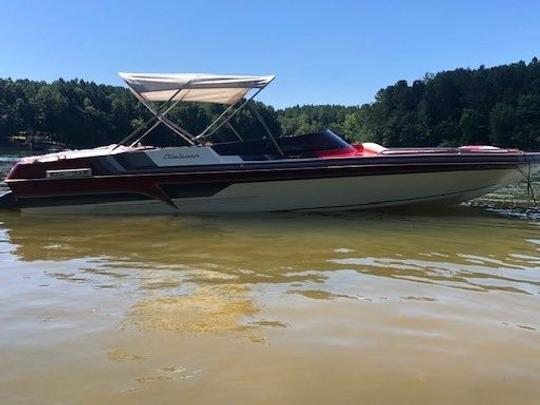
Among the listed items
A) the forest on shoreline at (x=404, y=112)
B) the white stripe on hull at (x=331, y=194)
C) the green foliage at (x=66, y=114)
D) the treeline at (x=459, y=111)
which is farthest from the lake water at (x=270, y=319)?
the green foliage at (x=66, y=114)

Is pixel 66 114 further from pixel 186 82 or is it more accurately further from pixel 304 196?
pixel 304 196

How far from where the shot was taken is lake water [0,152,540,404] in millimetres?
2600

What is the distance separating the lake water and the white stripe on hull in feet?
6.85

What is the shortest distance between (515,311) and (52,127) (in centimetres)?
9021

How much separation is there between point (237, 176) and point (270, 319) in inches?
218

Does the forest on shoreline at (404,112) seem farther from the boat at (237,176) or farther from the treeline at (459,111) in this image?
the boat at (237,176)

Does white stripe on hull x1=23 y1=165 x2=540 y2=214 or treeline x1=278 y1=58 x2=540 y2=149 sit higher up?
treeline x1=278 y1=58 x2=540 y2=149

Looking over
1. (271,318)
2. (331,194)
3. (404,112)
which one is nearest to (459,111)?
(404,112)

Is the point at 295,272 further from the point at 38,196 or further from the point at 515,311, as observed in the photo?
the point at 38,196

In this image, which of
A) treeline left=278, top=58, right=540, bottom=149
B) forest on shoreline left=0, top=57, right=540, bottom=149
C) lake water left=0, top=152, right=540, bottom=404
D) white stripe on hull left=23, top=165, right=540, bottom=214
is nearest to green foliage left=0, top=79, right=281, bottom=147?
forest on shoreline left=0, top=57, right=540, bottom=149

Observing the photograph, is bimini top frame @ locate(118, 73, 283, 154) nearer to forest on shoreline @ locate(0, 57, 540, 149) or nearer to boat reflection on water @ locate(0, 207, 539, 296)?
boat reflection on water @ locate(0, 207, 539, 296)

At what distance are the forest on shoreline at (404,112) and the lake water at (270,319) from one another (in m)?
72.1

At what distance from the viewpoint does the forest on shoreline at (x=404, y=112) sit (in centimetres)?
8288

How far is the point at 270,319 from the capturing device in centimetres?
362
